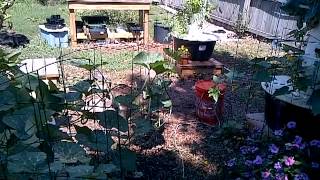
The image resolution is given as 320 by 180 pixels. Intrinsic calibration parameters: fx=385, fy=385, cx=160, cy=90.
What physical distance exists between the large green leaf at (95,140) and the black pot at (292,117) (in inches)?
48.4

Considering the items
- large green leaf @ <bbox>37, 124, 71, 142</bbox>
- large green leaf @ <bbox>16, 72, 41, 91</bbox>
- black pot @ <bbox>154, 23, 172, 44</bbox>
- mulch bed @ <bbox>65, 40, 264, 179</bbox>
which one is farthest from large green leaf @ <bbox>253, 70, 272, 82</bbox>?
black pot @ <bbox>154, 23, 172, 44</bbox>

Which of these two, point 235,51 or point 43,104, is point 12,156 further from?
point 235,51

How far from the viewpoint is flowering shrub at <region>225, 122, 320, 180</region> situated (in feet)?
6.93

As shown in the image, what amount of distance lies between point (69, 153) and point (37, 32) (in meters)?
5.10

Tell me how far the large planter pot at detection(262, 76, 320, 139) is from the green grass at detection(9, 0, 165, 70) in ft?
5.81

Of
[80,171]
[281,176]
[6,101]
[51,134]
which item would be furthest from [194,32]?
[80,171]

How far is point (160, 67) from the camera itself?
2.40 meters

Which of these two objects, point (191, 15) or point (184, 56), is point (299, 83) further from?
point (191, 15)

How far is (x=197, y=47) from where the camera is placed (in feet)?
14.7

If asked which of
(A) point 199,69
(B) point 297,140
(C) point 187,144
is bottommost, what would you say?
(C) point 187,144

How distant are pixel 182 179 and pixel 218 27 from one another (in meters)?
5.56

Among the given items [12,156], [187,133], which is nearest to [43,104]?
[12,156]

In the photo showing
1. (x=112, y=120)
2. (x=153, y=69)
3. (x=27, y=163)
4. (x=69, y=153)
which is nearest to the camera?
(x=27, y=163)

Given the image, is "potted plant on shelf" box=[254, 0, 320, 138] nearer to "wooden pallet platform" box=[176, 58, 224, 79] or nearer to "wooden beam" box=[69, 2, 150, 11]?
"wooden pallet platform" box=[176, 58, 224, 79]
